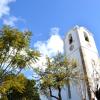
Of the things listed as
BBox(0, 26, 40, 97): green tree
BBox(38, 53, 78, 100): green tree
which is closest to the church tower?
BBox(38, 53, 78, 100): green tree

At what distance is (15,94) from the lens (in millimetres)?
34844

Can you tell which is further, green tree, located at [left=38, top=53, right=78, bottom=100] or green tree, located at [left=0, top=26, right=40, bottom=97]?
green tree, located at [left=38, top=53, right=78, bottom=100]

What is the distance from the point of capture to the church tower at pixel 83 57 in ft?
132

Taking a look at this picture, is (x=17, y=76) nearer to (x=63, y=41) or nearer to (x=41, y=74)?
(x=41, y=74)

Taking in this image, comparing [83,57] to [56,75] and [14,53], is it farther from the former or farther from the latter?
[14,53]

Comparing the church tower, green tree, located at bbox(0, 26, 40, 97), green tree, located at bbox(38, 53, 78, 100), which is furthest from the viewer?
the church tower

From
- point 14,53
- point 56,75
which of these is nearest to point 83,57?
point 56,75

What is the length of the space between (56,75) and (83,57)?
10.4 metres

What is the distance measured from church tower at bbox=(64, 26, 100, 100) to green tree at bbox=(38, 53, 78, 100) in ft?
11.2

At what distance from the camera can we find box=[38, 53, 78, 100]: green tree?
111 ft

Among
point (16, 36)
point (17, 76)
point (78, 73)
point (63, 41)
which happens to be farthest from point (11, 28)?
point (63, 41)

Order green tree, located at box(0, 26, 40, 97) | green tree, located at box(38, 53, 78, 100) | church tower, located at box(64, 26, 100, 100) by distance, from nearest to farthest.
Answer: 1. green tree, located at box(0, 26, 40, 97)
2. green tree, located at box(38, 53, 78, 100)
3. church tower, located at box(64, 26, 100, 100)

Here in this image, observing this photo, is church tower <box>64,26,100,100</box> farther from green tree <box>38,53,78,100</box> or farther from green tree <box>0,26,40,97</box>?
green tree <box>0,26,40,97</box>

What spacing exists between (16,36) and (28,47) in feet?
5.56
